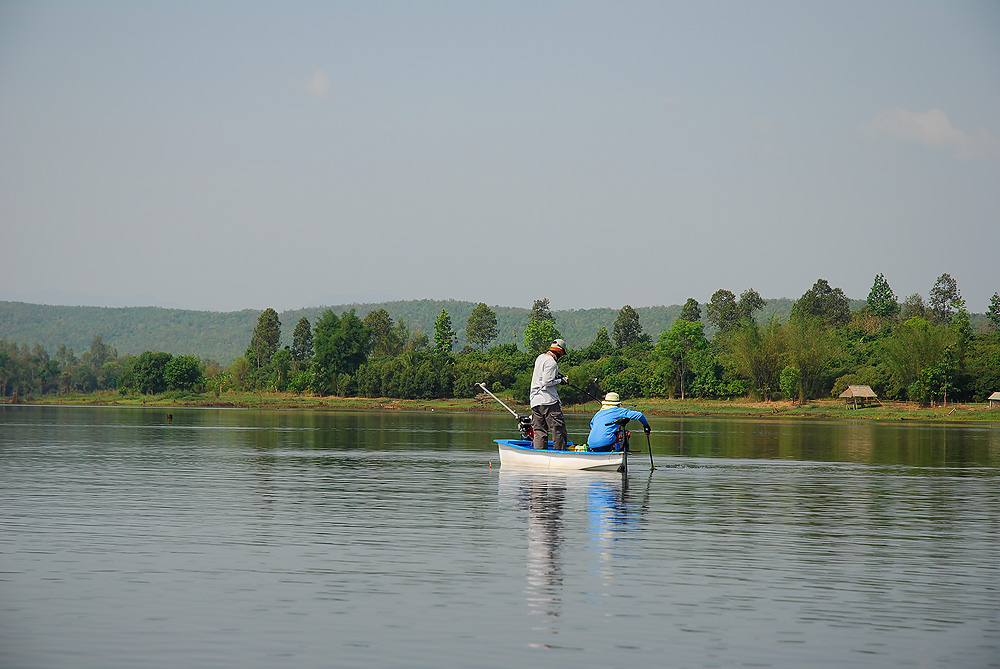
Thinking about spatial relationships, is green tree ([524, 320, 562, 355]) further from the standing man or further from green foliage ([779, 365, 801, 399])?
the standing man

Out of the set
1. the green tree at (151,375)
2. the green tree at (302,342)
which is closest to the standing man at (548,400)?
the green tree at (151,375)

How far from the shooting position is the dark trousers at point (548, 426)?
2806cm

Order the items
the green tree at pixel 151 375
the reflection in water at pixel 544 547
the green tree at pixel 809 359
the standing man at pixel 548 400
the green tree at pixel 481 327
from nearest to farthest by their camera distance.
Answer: the reflection in water at pixel 544 547, the standing man at pixel 548 400, the green tree at pixel 809 359, the green tree at pixel 151 375, the green tree at pixel 481 327

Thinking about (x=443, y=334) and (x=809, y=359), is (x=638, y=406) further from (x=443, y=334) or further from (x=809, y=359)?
(x=443, y=334)

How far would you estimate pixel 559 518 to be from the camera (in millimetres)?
17750

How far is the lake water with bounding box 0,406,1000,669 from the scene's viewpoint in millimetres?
9133

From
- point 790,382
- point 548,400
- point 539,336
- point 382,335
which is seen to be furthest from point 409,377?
point 548,400

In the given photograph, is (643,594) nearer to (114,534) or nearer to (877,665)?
(877,665)

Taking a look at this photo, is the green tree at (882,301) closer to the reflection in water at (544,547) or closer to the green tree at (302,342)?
the green tree at (302,342)

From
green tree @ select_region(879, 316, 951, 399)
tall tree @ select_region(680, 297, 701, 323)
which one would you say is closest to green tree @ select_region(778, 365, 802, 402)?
green tree @ select_region(879, 316, 951, 399)

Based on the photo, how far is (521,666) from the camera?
8531 millimetres

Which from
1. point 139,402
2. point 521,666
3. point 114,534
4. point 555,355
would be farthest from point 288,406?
point 521,666

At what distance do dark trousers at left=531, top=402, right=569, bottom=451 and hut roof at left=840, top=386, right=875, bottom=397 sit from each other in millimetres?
82504

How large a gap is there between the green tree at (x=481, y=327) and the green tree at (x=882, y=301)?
65.5 m
